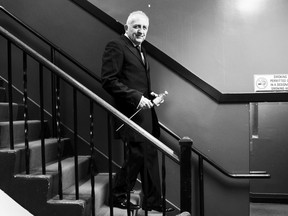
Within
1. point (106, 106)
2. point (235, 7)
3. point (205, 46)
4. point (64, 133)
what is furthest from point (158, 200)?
point (235, 7)

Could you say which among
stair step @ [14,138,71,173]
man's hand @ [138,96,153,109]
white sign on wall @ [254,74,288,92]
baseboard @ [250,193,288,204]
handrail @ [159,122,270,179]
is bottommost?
baseboard @ [250,193,288,204]

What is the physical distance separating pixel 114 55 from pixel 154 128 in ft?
2.07

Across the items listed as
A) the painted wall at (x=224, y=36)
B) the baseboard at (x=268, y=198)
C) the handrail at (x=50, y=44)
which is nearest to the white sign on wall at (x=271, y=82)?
the painted wall at (x=224, y=36)

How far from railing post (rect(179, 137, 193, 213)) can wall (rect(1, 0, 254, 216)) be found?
1018mm

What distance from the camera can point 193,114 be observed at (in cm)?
338

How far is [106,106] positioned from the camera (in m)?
2.21

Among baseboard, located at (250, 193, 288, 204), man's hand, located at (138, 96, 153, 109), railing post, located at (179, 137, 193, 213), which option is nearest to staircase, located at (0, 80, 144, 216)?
railing post, located at (179, 137, 193, 213)

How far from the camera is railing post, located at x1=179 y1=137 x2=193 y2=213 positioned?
2.30m

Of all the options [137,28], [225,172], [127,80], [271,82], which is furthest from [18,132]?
[271,82]

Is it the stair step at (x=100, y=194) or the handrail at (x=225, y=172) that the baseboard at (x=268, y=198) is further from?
the stair step at (x=100, y=194)

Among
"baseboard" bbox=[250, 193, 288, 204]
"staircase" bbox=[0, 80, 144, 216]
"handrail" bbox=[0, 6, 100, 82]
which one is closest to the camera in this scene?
"staircase" bbox=[0, 80, 144, 216]

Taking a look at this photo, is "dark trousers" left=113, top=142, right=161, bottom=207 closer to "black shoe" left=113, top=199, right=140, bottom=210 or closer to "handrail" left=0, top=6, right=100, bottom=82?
"black shoe" left=113, top=199, right=140, bottom=210

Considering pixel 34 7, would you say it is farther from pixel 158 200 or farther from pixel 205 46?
pixel 158 200

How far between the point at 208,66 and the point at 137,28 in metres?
1.01
